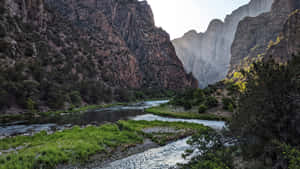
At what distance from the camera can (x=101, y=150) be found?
1816cm

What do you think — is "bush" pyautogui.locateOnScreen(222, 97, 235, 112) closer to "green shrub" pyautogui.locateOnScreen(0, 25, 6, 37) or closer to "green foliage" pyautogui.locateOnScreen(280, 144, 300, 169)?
"green foliage" pyautogui.locateOnScreen(280, 144, 300, 169)

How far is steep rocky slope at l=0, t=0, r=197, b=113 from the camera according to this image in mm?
55125

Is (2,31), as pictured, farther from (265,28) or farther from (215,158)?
(265,28)

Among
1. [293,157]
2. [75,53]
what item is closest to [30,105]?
[293,157]

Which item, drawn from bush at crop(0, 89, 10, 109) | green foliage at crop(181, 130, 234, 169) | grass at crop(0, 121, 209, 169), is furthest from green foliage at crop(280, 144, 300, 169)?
bush at crop(0, 89, 10, 109)

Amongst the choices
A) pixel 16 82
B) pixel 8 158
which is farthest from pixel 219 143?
pixel 16 82

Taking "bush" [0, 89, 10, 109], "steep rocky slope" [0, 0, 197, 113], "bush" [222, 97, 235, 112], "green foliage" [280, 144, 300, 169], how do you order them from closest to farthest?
"green foliage" [280, 144, 300, 169], "bush" [222, 97, 235, 112], "bush" [0, 89, 10, 109], "steep rocky slope" [0, 0, 197, 113]

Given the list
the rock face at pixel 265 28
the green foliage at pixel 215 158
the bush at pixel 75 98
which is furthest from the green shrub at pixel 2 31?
the rock face at pixel 265 28

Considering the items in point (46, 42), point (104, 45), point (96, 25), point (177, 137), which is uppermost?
point (96, 25)

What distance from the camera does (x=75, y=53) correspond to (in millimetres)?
105250

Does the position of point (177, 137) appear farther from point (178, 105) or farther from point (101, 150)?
point (178, 105)

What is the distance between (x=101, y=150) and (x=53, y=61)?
82.0 metres

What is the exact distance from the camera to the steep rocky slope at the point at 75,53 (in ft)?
181

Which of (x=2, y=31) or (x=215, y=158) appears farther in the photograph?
(x=2, y=31)
